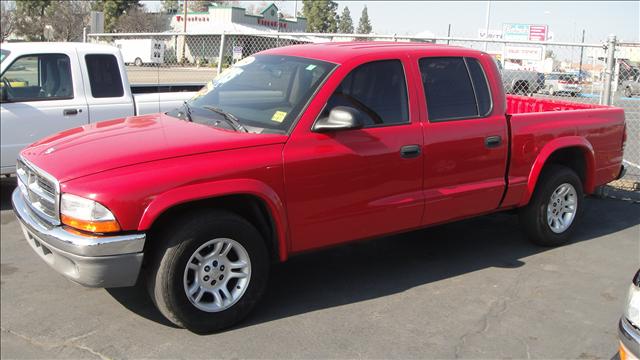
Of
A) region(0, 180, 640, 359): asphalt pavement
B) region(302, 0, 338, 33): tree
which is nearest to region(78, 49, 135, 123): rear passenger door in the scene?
region(0, 180, 640, 359): asphalt pavement

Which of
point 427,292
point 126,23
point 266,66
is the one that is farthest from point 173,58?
point 126,23

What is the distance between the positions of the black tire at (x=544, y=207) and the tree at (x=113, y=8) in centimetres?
5938

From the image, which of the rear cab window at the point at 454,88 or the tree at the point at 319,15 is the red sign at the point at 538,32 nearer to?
the rear cab window at the point at 454,88

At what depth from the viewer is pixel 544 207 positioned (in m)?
5.81

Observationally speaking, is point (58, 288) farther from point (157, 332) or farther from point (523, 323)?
point (523, 323)

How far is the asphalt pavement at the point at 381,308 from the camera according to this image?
12.9 feet

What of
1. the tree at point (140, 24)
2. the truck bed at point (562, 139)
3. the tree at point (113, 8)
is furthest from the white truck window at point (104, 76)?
the tree at point (113, 8)

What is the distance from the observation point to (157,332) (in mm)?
4086

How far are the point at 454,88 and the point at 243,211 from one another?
2126mm

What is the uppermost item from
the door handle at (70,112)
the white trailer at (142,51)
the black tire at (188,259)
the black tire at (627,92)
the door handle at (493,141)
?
the white trailer at (142,51)

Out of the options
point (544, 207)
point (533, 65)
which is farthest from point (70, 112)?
point (533, 65)

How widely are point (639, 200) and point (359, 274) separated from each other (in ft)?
15.3

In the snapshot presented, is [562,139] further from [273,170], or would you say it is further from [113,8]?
[113,8]

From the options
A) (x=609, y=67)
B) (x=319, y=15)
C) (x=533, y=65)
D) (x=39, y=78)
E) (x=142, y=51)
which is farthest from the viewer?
(x=319, y=15)
